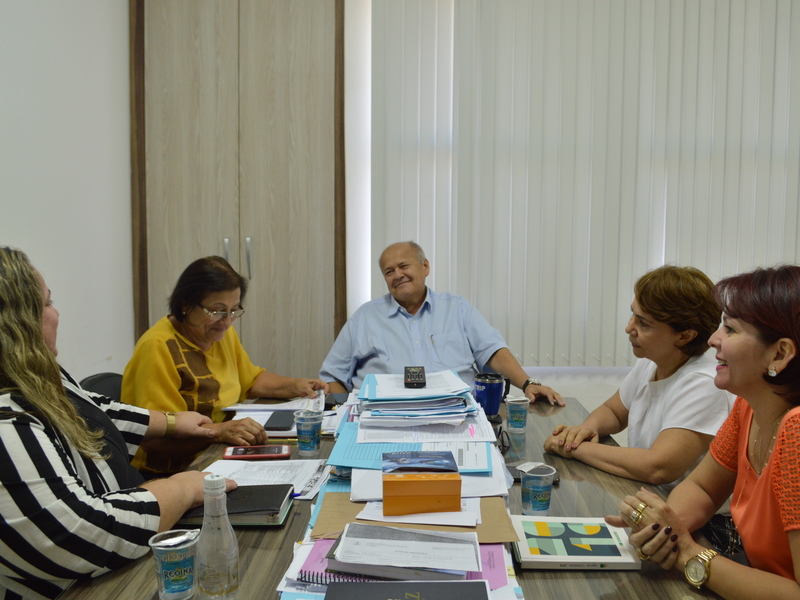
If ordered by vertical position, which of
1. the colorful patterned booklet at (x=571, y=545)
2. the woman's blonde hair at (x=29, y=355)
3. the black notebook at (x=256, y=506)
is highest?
the woman's blonde hair at (x=29, y=355)

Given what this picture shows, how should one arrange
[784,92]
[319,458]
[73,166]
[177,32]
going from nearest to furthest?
[319,458], [73,166], [177,32], [784,92]

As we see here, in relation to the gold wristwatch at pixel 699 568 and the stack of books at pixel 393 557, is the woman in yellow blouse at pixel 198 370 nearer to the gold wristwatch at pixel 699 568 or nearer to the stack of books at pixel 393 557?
the stack of books at pixel 393 557

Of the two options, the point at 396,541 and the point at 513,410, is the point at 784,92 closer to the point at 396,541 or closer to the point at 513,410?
the point at 513,410

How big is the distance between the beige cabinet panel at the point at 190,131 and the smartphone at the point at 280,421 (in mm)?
1674

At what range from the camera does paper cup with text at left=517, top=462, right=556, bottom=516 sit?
1.17m

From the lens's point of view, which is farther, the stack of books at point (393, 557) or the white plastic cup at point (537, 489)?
the white plastic cup at point (537, 489)

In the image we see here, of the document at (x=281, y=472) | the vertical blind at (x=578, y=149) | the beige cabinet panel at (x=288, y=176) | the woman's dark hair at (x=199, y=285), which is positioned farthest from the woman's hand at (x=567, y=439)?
the beige cabinet panel at (x=288, y=176)

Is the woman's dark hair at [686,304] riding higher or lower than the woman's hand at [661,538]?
higher

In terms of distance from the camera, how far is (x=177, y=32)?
127 inches

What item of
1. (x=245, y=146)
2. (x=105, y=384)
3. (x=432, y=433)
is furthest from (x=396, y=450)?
(x=245, y=146)

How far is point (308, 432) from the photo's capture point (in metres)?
1.53

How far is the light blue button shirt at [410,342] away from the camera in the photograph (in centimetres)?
275

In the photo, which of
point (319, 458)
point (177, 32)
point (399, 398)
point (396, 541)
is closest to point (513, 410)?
point (399, 398)

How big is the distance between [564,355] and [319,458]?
2.33 m
